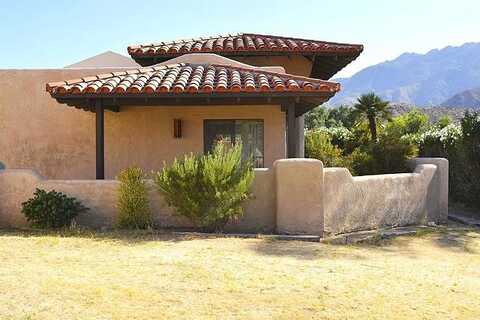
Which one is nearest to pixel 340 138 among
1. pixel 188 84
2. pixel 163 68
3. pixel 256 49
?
pixel 256 49

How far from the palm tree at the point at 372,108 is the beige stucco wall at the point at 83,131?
60.6 ft

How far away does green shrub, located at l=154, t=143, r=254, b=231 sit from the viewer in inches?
391

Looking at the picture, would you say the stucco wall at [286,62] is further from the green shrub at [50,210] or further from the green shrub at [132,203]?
the green shrub at [50,210]

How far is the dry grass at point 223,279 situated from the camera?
17.9 ft

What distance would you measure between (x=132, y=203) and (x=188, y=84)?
3029mm

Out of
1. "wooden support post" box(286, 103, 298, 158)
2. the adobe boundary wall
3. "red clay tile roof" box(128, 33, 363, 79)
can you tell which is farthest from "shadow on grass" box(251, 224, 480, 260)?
"red clay tile roof" box(128, 33, 363, 79)

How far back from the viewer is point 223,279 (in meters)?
6.62

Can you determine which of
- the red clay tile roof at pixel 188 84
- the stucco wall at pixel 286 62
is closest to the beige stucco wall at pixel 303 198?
the red clay tile roof at pixel 188 84

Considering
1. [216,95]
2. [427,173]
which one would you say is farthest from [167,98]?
[427,173]

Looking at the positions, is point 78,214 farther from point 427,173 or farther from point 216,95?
point 427,173

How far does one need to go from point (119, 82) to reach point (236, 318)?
7.92m

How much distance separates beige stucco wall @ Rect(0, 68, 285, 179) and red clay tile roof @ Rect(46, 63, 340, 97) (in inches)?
54.5

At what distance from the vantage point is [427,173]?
43.8 feet

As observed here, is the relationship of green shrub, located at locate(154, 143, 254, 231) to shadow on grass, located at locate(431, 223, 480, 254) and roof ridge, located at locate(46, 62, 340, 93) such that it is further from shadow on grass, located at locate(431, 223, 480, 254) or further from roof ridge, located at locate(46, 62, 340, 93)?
shadow on grass, located at locate(431, 223, 480, 254)
